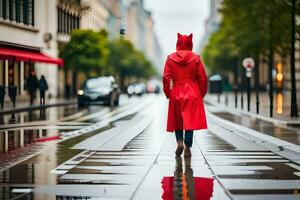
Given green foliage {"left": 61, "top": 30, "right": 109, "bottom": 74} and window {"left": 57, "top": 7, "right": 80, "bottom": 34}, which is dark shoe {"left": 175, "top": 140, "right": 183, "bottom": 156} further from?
window {"left": 57, "top": 7, "right": 80, "bottom": 34}

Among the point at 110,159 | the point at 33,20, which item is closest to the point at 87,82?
the point at 33,20

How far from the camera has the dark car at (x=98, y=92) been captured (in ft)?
141

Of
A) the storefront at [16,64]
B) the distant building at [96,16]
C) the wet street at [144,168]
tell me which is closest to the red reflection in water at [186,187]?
the wet street at [144,168]

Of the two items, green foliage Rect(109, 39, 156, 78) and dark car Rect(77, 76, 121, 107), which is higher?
green foliage Rect(109, 39, 156, 78)

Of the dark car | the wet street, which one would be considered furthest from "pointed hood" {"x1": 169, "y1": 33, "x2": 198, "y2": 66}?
the dark car

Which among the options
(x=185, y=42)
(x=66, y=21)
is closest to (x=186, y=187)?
(x=185, y=42)

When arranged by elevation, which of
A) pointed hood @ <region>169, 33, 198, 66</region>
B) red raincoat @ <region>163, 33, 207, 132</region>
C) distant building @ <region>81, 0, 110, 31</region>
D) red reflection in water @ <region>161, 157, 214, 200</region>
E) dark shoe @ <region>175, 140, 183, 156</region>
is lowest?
red reflection in water @ <region>161, 157, 214, 200</region>

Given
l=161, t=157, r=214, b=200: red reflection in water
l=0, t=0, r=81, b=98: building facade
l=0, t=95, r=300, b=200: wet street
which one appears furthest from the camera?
l=0, t=0, r=81, b=98: building facade

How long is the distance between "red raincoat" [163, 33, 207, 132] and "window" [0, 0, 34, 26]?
3549 cm

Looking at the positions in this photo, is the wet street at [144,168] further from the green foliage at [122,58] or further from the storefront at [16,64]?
the green foliage at [122,58]

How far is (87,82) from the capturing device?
44.0 meters

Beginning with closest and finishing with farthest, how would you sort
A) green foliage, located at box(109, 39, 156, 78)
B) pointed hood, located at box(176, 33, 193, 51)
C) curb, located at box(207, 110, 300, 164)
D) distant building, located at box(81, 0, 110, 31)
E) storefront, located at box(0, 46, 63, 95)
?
pointed hood, located at box(176, 33, 193, 51)
curb, located at box(207, 110, 300, 164)
storefront, located at box(0, 46, 63, 95)
distant building, located at box(81, 0, 110, 31)
green foliage, located at box(109, 39, 156, 78)

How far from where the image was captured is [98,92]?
1695 inches

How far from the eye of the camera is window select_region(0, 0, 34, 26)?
46.9m
